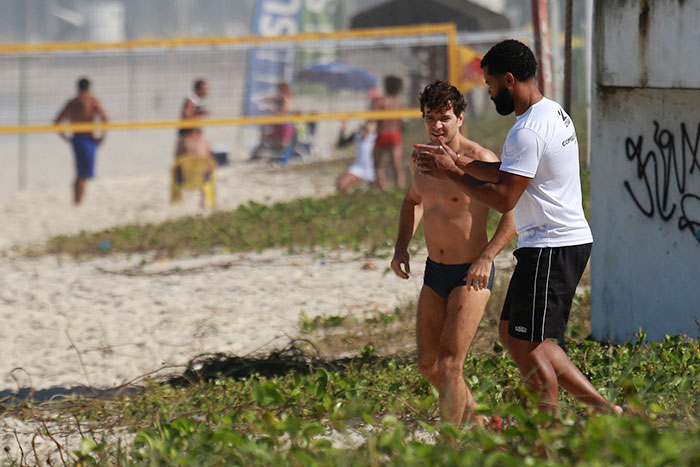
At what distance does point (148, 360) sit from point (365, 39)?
332 inches

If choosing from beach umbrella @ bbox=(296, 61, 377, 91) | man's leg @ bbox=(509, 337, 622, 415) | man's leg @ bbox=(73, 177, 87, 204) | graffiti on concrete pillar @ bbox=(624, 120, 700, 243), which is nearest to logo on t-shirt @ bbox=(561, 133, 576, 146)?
man's leg @ bbox=(509, 337, 622, 415)

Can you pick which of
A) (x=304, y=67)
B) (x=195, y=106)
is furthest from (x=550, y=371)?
(x=304, y=67)

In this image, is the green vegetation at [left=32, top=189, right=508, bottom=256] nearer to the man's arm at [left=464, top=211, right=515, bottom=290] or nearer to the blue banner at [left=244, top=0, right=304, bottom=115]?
the man's arm at [left=464, top=211, right=515, bottom=290]

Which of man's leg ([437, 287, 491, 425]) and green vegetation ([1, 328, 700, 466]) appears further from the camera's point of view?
man's leg ([437, 287, 491, 425])

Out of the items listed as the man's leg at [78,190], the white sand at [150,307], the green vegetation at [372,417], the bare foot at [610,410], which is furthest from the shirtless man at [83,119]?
the bare foot at [610,410]

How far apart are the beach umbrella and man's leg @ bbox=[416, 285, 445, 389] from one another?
14459 mm

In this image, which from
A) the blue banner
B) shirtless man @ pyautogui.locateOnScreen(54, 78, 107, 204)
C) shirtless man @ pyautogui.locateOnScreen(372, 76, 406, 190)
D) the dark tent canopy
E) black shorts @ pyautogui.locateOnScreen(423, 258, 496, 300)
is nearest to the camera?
black shorts @ pyautogui.locateOnScreen(423, 258, 496, 300)

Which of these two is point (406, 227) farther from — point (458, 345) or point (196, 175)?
point (196, 175)

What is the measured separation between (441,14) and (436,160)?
2027 centimetres

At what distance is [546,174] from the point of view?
3850mm

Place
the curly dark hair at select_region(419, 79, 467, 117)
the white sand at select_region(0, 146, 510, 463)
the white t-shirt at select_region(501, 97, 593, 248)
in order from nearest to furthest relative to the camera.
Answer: the white t-shirt at select_region(501, 97, 593, 248) → the curly dark hair at select_region(419, 79, 467, 117) → the white sand at select_region(0, 146, 510, 463)

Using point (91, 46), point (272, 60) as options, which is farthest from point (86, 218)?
point (272, 60)

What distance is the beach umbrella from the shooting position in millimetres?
18766

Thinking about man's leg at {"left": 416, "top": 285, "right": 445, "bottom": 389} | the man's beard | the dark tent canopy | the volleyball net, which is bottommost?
man's leg at {"left": 416, "top": 285, "right": 445, "bottom": 389}
